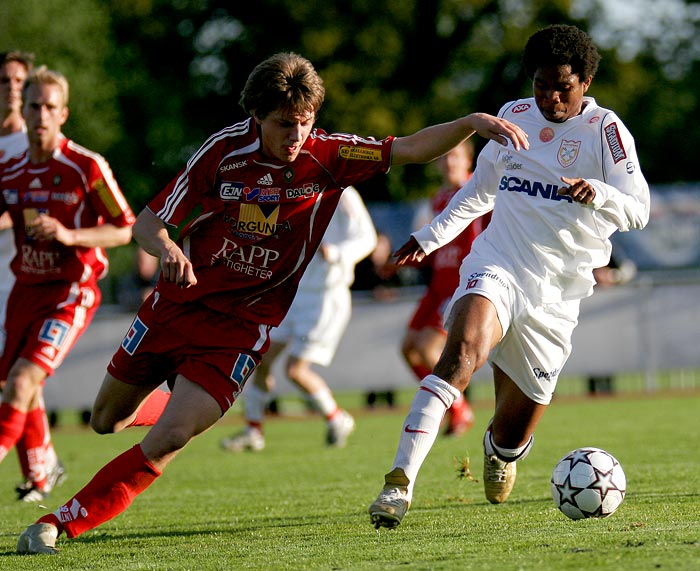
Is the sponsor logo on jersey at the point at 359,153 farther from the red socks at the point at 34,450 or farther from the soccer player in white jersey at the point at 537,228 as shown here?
the red socks at the point at 34,450

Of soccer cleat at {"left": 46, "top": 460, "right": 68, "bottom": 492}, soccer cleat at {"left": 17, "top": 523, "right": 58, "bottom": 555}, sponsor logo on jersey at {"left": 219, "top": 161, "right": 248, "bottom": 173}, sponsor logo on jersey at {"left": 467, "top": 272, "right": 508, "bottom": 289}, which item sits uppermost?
sponsor logo on jersey at {"left": 219, "top": 161, "right": 248, "bottom": 173}

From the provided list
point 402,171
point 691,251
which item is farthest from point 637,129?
point 691,251

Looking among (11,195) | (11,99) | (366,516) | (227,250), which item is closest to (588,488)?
(366,516)

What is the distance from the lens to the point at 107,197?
26.1ft

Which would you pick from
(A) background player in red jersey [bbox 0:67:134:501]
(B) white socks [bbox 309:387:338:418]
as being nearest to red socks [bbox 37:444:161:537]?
(A) background player in red jersey [bbox 0:67:134:501]

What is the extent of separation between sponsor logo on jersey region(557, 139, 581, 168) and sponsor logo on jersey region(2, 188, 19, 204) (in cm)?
378

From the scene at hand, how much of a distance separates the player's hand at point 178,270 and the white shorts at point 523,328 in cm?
145

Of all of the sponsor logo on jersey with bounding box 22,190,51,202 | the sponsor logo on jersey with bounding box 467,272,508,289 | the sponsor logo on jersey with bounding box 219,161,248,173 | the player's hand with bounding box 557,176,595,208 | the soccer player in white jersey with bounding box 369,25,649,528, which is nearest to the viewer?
the player's hand with bounding box 557,176,595,208

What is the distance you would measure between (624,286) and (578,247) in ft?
36.0

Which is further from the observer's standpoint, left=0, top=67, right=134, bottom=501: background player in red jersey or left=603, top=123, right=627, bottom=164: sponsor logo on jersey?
left=0, top=67, right=134, bottom=501: background player in red jersey

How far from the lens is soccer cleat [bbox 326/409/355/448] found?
11.5 meters

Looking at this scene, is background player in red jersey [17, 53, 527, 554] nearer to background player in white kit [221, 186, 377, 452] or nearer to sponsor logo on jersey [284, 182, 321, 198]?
sponsor logo on jersey [284, 182, 321, 198]

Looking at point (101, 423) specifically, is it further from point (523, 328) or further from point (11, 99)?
point (11, 99)

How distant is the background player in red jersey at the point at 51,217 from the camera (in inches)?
311
